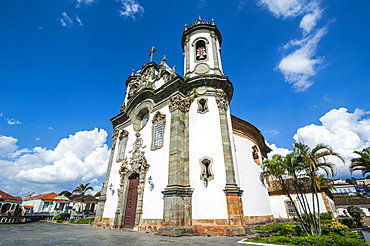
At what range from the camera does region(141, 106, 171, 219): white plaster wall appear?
529 inches

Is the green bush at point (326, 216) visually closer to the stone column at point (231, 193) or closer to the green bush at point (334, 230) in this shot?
the green bush at point (334, 230)

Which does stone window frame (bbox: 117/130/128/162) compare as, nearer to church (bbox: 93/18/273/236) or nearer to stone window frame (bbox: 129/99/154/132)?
church (bbox: 93/18/273/236)

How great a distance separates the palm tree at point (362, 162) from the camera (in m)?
14.0

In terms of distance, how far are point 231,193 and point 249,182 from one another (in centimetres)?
603

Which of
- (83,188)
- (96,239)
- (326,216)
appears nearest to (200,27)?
(96,239)

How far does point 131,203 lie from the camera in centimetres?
1590

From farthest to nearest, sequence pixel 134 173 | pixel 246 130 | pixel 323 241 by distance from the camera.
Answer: pixel 246 130, pixel 134 173, pixel 323 241

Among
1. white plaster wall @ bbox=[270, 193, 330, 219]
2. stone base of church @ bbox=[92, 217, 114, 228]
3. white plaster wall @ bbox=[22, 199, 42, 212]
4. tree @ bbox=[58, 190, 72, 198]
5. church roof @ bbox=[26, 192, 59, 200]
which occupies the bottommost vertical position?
stone base of church @ bbox=[92, 217, 114, 228]

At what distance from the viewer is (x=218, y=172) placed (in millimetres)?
13023

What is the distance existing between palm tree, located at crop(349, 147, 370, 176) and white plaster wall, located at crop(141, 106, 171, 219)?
48.2 feet

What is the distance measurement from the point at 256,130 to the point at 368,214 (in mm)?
33870

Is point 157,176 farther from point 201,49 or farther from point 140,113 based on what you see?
point 201,49

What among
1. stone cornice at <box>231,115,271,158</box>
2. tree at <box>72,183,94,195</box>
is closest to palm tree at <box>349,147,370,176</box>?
stone cornice at <box>231,115,271,158</box>

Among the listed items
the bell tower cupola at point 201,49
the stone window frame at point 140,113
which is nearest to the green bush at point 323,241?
the bell tower cupola at point 201,49
